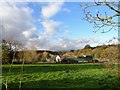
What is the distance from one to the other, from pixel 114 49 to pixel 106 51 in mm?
823

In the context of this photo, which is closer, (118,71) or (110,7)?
(110,7)

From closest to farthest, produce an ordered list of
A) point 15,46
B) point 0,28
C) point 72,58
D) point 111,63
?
point 15,46 → point 0,28 → point 111,63 → point 72,58

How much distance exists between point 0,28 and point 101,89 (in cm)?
828

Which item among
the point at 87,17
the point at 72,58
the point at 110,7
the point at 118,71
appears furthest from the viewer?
the point at 72,58

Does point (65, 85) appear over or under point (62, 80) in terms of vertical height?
under

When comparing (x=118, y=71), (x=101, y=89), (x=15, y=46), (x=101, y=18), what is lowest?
(x=101, y=89)

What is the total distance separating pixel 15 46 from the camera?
223 inches

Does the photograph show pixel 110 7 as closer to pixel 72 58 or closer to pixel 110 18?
pixel 110 18

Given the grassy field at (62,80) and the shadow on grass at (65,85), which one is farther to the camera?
the grassy field at (62,80)

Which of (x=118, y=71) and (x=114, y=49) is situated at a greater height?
(x=114, y=49)

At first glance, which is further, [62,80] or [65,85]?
[62,80]

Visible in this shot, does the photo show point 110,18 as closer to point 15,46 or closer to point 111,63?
point 15,46

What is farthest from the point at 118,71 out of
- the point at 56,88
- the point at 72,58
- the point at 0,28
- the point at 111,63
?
the point at 72,58

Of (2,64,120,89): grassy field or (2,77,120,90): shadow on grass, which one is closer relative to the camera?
(2,77,120,90): shadow on grass
